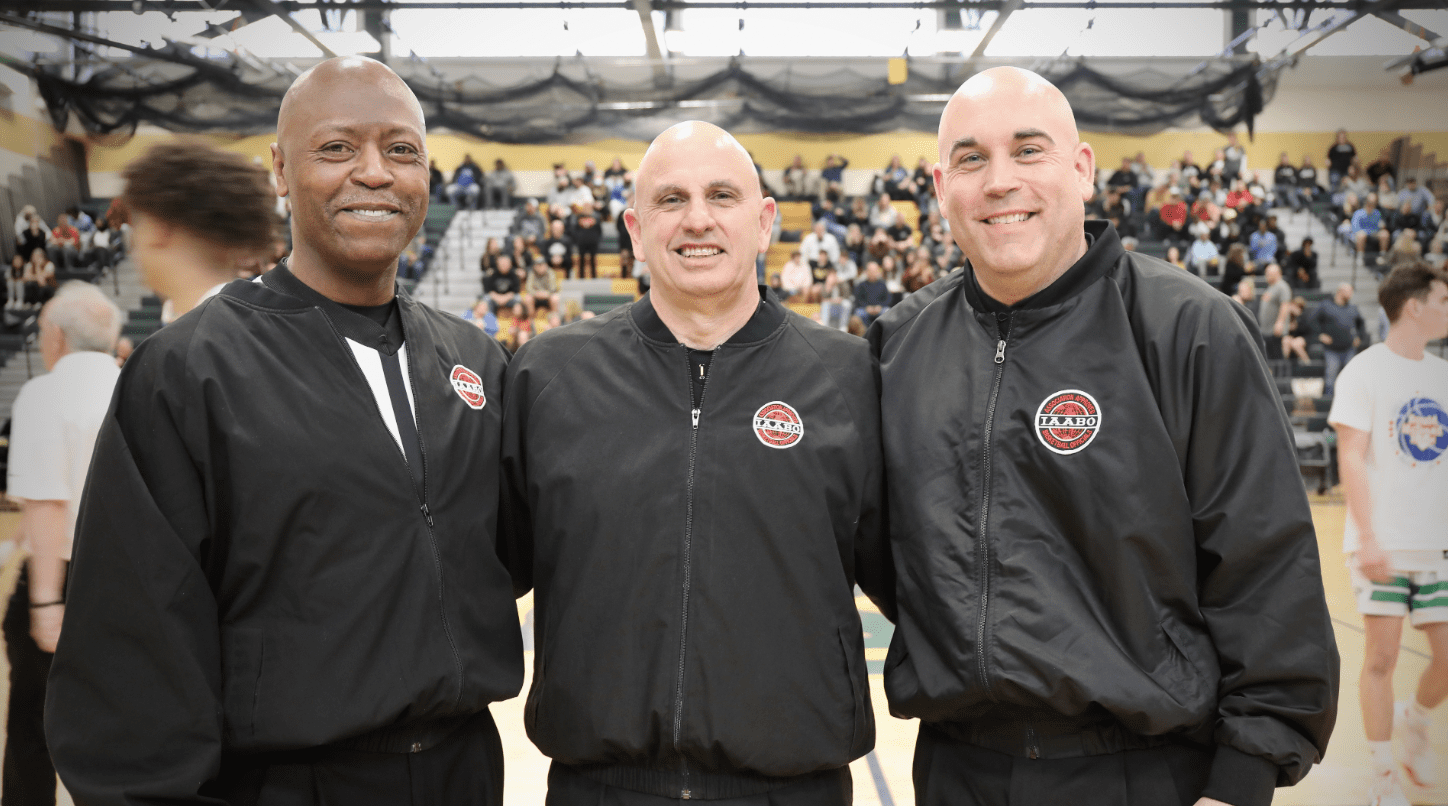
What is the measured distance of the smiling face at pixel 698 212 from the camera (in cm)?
210

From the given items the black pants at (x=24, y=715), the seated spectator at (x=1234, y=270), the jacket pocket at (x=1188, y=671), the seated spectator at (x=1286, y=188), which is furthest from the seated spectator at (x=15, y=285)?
Result: the seated spectator at (x=1286, y=188)

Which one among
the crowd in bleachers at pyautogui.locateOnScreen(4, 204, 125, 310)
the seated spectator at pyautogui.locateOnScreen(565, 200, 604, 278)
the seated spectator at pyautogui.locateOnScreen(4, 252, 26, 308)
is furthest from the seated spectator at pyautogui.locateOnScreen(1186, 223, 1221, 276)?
the seated spectator at pyautogui.locateOnScreen(4, 252, 26, 308)

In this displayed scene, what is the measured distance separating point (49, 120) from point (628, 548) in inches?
711

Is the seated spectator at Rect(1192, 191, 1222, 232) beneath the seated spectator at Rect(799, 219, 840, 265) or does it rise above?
above

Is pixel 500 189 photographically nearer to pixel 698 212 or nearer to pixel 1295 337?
pixel 1295 337

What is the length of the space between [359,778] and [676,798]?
1.88 ft

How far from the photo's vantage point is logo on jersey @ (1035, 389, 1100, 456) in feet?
6.27

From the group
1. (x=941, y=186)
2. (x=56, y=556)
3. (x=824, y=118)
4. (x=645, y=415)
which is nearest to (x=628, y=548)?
(x=645, y=415)

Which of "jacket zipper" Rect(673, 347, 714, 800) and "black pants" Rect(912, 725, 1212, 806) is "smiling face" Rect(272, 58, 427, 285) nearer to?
"jacket zipper" Rect(673, 347, 714, 800)

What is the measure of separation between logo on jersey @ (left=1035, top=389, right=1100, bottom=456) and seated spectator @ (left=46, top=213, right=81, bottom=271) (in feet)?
62.0

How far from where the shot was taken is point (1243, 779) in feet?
5.81

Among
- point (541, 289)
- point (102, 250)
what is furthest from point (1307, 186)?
point (102, 250)

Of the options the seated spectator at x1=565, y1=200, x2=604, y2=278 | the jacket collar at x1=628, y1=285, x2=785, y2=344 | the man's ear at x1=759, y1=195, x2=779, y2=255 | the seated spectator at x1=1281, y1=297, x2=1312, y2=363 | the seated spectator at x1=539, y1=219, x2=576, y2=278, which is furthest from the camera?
the seated spectator at x1=565, y1=200, x2=604, y2=278

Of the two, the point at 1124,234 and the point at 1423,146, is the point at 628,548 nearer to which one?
the point at 1124,234
